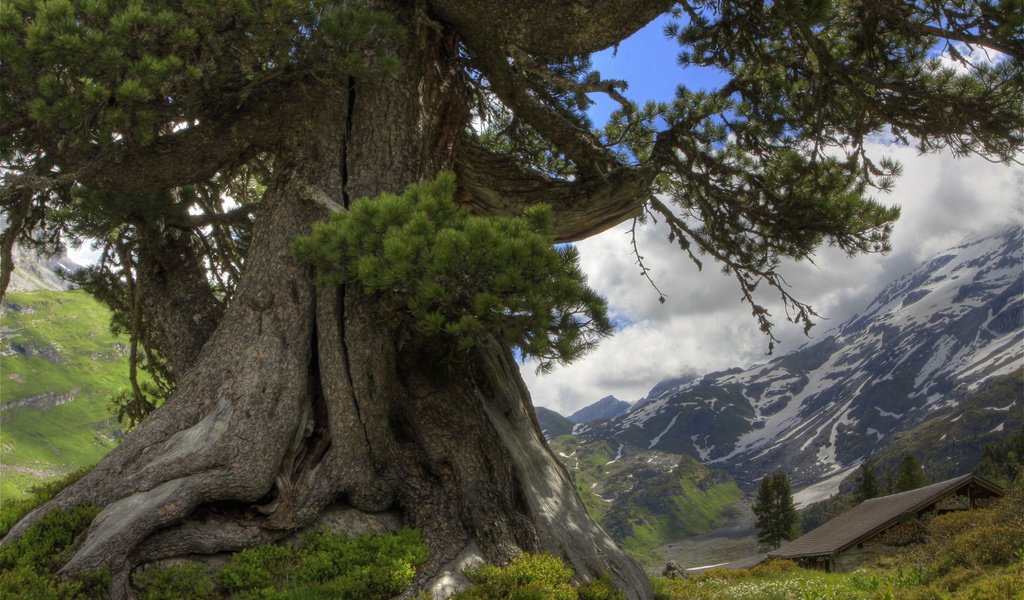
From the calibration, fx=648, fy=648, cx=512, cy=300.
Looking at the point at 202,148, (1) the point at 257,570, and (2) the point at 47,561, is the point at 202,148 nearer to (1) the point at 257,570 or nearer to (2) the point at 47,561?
(2) the point at 47,561

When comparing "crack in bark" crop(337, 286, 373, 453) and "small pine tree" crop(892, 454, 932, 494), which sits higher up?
"crack in bark" crop(337, 286, 373, 453)

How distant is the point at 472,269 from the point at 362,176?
10.9 ft

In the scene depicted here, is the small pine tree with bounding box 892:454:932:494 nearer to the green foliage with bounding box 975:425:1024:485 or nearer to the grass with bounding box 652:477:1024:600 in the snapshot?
the green foliage with bounding box 975:425:1024:485

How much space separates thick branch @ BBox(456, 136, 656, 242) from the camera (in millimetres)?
10625

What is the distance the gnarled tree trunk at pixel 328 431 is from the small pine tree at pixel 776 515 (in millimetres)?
85055

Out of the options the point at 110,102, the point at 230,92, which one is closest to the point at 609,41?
the point at 230,92

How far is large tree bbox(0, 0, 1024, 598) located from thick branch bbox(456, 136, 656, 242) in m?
0.04

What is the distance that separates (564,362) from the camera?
6.24 m

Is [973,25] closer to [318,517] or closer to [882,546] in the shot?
[318,517]

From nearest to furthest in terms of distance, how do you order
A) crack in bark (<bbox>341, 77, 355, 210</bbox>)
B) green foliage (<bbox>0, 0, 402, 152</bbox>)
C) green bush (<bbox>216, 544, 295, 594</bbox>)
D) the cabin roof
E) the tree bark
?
green bush (<bbox>216, 544, 295, 594</bbox>) → green foliage (<bbox>0, 0, 402, 152</bbox>) → crack in bark (<bbox>341, 77, 355, 210</bbox>) → the tree bark → the cabin roof

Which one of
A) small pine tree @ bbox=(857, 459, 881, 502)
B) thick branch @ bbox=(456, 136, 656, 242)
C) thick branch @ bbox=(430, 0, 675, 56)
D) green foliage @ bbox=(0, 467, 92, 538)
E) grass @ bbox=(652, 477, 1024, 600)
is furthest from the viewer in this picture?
small pine tree @ bbox=(857, 459, 881, 502)

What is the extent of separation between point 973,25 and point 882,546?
140 feet

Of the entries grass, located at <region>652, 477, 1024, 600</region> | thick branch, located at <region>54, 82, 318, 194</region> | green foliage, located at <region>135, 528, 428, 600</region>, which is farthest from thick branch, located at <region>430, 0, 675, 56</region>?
grass, located at <region>652, 477, 1024, 600</region>

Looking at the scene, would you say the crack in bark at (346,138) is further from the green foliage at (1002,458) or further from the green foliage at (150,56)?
the green foliage at (1002,458)
